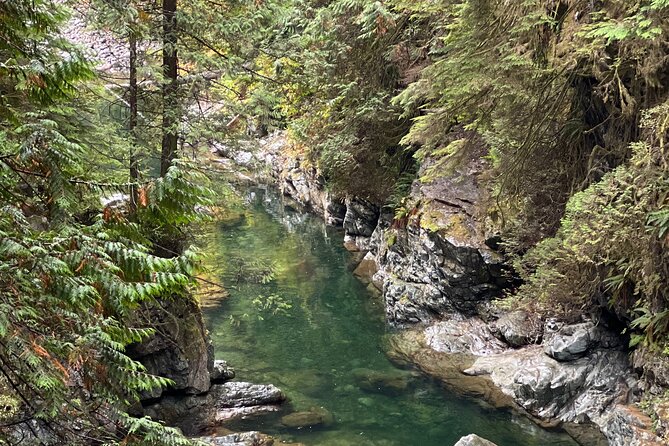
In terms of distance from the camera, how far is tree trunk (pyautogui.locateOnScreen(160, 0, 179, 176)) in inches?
376

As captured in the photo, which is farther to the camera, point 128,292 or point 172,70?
point 172,70

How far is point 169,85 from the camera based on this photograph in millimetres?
10055

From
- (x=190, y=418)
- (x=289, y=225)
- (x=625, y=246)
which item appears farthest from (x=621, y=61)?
(x=289, y=225)

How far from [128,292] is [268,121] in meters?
8.87

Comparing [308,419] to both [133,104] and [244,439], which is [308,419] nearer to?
[244,439]

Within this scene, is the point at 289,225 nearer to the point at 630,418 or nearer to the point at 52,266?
the point at 630,418

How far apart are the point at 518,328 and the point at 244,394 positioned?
20.3 ft

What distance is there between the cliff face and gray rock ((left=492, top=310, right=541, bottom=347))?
23 millimetres

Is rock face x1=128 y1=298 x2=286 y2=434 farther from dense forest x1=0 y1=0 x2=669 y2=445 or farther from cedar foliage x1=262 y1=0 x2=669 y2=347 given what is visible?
cedar foliage x1=262 y1=0 x2=669 y2=347

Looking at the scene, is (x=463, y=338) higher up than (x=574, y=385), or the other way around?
(x=463, y=338)

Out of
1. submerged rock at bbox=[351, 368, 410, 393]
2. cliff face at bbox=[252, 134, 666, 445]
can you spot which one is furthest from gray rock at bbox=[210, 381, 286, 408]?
cliff face at bbox=[252, 134, 666, 445]

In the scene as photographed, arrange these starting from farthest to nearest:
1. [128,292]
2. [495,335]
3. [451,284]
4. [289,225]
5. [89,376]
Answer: [289,225] → [451,284] → [495,335] → [89,376] → [128,292]

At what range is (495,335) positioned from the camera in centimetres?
1295

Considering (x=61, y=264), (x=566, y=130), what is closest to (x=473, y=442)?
(x=566, y=130)
